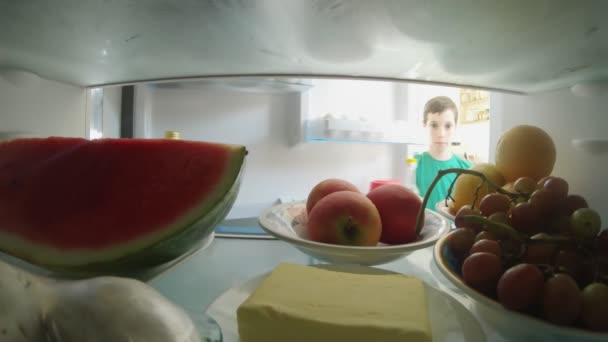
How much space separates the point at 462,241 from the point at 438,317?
0.33ft

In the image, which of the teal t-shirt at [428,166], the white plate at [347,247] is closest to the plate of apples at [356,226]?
the white plate at [347,247]

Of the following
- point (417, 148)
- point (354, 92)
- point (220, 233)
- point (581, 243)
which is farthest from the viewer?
point (417, 148)

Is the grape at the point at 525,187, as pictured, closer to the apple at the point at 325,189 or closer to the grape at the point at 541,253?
the grape at the point at 541,253

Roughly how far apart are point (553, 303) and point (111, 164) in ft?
1.37

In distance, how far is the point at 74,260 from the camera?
0.88 ft

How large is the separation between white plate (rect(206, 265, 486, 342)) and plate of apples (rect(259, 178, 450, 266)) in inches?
3.0

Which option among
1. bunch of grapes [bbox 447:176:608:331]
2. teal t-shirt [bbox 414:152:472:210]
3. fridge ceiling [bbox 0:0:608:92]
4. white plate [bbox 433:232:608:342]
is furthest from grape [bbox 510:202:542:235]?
teal t-shirt [bbox 414:152:472:210]

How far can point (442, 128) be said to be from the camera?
1.61 m

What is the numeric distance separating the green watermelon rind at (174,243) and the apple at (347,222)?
0.46 feet

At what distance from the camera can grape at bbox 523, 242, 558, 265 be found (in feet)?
0.93

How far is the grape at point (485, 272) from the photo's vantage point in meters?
0.26

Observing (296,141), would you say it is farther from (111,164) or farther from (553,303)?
(553,303)

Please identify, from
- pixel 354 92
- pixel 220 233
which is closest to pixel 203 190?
pixel 220 233

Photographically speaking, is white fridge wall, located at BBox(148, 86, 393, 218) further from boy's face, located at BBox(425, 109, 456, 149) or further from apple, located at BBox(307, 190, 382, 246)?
apple, located at BBox(307, 190, 382, 246)
